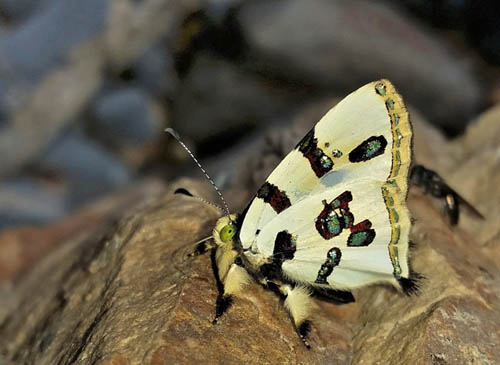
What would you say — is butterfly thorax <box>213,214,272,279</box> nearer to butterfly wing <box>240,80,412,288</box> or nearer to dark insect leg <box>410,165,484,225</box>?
butterfly wing <box>240,80,412,288</box>

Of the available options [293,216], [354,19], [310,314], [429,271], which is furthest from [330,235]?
[354,19]

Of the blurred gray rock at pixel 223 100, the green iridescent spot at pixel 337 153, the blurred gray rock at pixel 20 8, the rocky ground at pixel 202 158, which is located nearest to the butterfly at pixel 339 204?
the green iridescent spot at pixel 337 153

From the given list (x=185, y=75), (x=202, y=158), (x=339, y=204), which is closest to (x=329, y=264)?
(x=339, y=204)

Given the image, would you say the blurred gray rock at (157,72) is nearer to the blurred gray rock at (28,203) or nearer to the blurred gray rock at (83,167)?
the blurred gray rock at (83,167)

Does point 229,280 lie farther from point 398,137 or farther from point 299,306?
point 398,137

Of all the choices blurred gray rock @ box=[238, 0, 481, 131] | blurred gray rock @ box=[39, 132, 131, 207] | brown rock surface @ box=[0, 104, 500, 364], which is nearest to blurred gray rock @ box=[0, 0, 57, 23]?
blurred gray rock @ box=[39, 132, 131, 207]
